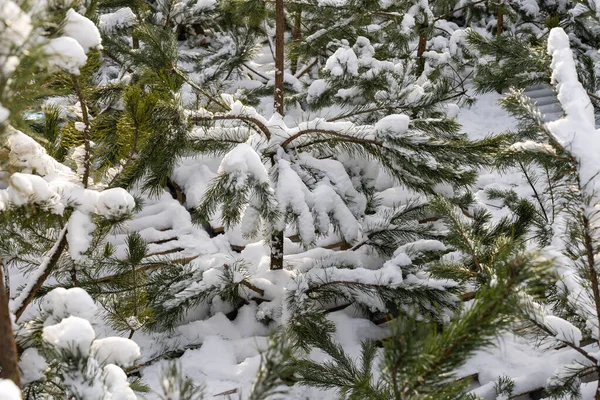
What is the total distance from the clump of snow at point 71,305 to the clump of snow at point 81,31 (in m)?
0.59

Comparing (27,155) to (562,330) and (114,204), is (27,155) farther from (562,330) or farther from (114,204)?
(562,330)

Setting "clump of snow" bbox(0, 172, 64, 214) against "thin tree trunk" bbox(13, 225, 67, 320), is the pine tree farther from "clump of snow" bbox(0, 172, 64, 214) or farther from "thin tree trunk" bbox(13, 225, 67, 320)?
"thin tree trunk" bbox(13, 225, 67, 320)

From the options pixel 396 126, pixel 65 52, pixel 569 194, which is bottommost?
pixel 569 194

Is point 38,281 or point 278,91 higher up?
point 278,91

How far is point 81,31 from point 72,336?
2.38 feet

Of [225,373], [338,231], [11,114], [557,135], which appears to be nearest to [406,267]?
[338,231]

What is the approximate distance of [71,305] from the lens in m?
1.23

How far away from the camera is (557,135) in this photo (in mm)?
1452

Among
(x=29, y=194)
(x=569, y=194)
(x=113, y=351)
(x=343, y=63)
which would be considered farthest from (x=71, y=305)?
(x=343, y=63)

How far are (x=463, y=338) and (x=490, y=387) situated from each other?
1.78 meters

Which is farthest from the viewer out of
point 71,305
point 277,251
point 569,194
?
point 277,251

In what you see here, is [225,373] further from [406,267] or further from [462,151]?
[462,151]

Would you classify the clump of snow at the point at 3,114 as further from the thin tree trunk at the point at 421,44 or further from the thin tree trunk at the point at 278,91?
the thin tree trunk at the point at 421,44

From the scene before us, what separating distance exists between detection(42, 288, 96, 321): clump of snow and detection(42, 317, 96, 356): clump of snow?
8.8 inches
